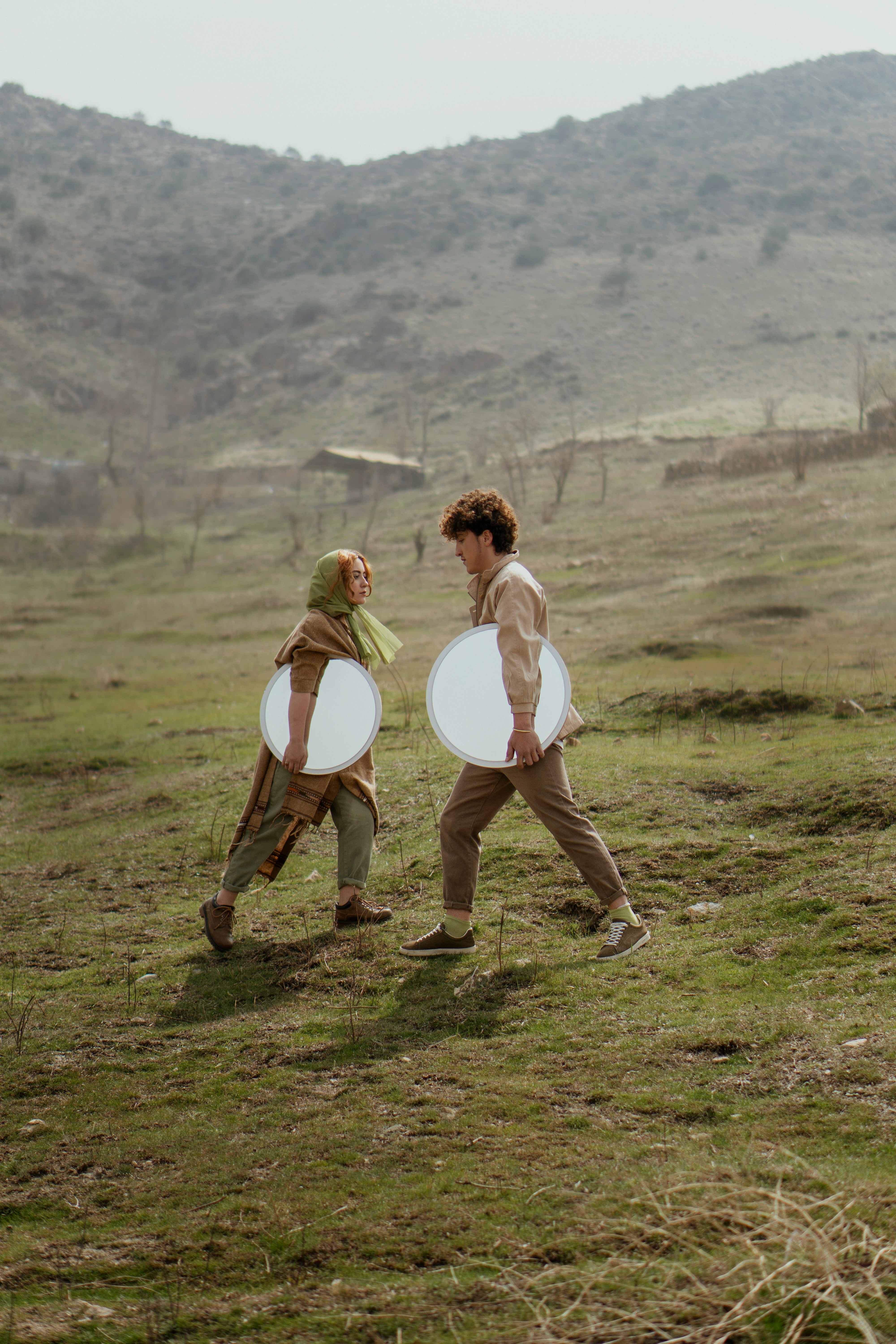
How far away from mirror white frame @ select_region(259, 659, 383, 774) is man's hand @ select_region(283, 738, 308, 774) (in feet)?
0.27

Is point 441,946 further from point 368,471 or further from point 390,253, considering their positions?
point 390,253

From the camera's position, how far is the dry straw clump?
6.78 ft

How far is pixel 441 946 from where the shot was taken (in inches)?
188

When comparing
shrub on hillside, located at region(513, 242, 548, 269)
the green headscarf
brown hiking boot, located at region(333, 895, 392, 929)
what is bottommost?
brown hiking boot, located at region(333, 895, 392, 929)

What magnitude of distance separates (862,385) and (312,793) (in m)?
41.2

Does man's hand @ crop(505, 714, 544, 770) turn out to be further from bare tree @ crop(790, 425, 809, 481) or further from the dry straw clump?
bare tree @ crop(790, 425, 809, 481)

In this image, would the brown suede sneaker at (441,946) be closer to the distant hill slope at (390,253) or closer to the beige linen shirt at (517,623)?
the beige linen shirt at (517,623)

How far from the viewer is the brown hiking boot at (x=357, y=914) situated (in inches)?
208

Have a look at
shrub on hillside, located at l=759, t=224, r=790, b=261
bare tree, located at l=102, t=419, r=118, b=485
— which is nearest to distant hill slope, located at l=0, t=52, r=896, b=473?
shrub on hillside, located at l=759, t=224, r=790, b=261

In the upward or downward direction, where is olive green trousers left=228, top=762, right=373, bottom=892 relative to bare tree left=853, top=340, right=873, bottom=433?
downward

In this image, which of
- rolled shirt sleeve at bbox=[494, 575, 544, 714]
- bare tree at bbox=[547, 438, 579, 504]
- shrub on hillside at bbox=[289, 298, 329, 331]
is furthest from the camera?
shrub on hillside at bbox=[289, 298, 329, 331]

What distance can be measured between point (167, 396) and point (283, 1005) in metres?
80.0

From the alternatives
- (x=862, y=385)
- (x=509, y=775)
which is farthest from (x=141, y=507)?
(x=509, y=775)

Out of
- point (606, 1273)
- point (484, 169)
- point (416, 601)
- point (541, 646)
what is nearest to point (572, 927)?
point (541, 646)
